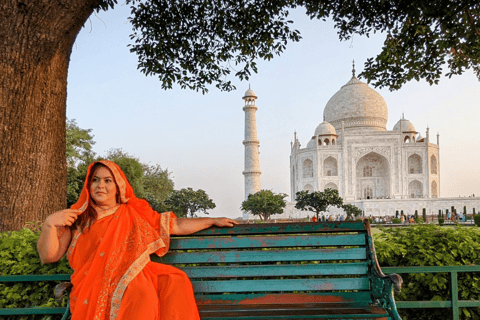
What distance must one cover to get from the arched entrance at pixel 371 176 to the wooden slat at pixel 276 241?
4064cm

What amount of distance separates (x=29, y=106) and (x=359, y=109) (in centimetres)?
4285

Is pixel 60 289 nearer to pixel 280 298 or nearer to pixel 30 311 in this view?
pixel 30 311

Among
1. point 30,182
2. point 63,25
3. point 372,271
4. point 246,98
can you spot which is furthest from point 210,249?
point 246,98

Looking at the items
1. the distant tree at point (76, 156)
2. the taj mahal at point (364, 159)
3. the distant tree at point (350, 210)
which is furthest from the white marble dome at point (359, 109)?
the distant tree at point (76, 156)

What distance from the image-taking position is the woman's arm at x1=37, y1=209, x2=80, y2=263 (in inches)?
93.0

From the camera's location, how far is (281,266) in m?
2.50

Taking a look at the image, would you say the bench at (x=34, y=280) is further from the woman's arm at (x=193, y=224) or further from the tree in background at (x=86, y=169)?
the tree in background at (x=86, y=169)

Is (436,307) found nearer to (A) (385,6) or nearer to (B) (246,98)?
(A) (385,6)

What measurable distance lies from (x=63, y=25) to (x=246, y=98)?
34678 millimetres

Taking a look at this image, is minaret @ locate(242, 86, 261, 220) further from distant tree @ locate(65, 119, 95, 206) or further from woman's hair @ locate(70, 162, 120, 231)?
woman's hair @ locate(70, 162, 120, 231)

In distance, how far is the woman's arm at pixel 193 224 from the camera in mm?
2545

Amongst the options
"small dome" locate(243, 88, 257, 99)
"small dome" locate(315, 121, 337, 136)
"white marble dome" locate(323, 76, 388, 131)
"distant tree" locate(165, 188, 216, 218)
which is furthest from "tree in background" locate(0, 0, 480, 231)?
"white marble dome" locate(323, 76, 388, 131)

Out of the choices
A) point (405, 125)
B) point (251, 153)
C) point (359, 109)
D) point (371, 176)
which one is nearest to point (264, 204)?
point (251, 153)

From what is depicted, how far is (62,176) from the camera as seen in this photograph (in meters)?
4.29
